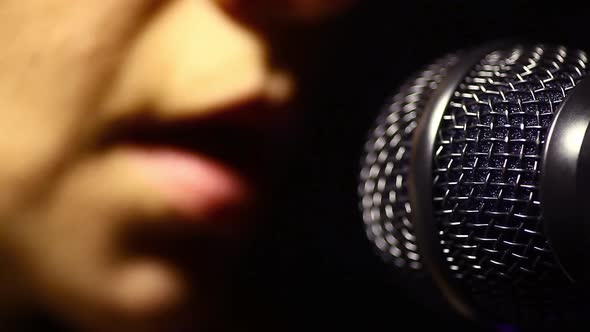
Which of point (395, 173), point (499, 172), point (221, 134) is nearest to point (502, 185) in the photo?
point (499, 172)

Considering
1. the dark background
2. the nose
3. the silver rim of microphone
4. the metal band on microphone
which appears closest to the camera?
the silver rim of microphone

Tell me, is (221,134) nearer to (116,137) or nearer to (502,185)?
(116,137)

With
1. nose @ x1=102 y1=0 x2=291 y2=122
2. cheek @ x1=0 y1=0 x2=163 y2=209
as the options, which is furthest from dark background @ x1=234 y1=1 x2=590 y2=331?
cheek @ x1=0 y1=0 x2=163 y2=209

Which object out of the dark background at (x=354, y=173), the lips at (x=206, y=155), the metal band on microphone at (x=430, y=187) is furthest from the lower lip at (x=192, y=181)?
the metal band on microphone at (x=430, y=187)

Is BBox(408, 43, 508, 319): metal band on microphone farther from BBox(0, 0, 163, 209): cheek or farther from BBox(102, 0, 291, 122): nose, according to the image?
BBox(0, 0, 163, 209): cheek

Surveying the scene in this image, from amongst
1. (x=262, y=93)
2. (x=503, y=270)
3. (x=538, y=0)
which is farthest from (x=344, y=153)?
(x=503, y=270)

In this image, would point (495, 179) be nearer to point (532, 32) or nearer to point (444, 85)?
point (444, 85)
